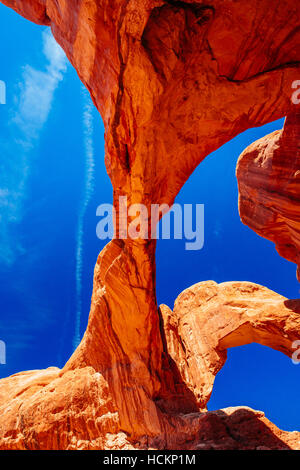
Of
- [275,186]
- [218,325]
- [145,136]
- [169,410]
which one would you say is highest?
[275,186]

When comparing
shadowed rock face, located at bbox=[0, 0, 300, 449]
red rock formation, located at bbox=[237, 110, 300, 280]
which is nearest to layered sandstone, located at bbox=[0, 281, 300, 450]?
shadowed rock face, located at bbox=[0, 0, 300, 449]

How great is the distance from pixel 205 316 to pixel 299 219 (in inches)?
234

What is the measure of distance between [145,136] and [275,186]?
4.31 metres

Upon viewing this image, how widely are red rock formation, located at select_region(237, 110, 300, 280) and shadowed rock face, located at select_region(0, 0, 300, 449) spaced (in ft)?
3.76

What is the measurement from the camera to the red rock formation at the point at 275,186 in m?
7.25

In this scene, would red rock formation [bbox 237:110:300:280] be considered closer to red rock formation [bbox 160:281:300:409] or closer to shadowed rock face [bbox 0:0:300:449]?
shadowed rock face [bbox 0:0:300:449]

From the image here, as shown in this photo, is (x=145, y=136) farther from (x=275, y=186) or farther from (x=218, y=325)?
(x=218, y=325)

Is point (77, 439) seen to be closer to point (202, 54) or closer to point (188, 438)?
point (188, 438)

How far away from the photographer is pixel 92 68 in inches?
251

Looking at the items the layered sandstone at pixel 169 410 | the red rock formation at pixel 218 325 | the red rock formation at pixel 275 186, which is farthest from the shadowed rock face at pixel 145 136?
the red rock formation at pixel 218 325

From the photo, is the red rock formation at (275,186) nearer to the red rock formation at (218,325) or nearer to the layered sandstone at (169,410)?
the red rock formation at (218,325)

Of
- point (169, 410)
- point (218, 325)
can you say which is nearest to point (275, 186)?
point (218, 325)

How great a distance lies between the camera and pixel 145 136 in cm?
627
